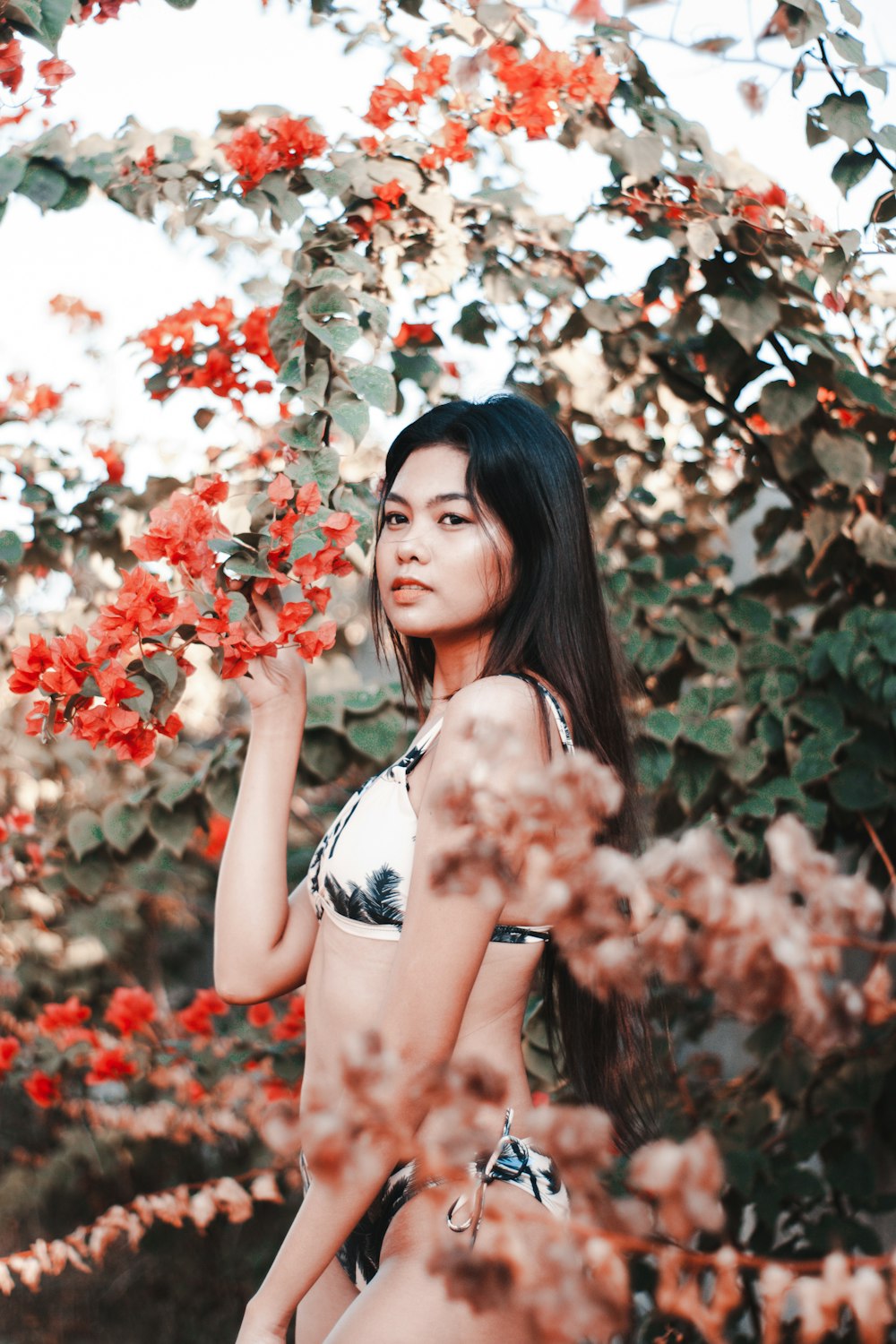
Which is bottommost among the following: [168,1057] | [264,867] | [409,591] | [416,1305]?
[168,1057]

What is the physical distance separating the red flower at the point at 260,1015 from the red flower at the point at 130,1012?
22 centimetres

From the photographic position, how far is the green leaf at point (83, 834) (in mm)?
2002

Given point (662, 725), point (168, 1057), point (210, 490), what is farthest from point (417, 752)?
point (168, 1057)

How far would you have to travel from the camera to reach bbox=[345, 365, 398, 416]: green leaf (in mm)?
1421

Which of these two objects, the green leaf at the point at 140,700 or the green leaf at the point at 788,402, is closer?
the green leaf at the point at 140,700

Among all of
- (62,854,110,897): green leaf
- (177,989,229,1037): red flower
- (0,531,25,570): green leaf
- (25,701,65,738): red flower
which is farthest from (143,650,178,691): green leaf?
(177,989,229,1037): red flower

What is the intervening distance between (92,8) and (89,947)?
6.83 ft

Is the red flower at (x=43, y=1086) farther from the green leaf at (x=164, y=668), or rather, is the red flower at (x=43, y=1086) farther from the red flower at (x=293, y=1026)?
the green leaf at (x=164, y=668)

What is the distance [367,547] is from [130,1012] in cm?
129

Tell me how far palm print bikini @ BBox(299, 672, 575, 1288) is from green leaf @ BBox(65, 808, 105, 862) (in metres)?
0.90

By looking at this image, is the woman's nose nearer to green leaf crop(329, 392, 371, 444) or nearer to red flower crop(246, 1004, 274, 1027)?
green leaf crop(329, 392, 371, 444)

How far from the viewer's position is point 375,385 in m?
1.43

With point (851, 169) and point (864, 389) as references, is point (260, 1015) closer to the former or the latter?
point (864, 389)

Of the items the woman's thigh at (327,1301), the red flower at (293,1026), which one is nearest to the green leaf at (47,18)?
the woman's thigh at (327,1301)
